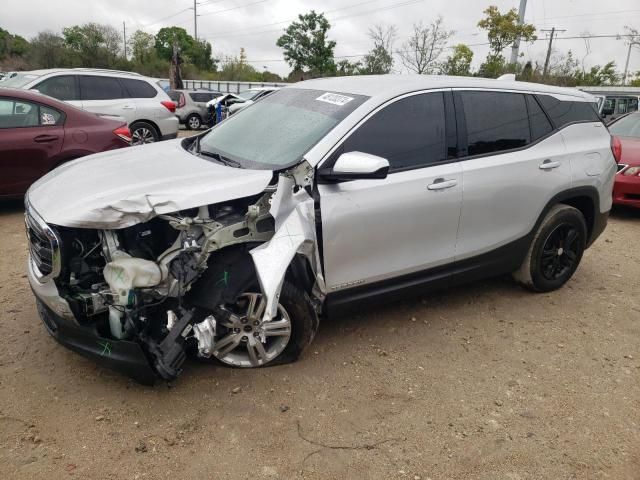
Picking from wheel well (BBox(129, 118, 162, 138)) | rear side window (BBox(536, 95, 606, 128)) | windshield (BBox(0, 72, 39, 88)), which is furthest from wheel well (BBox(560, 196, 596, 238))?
windshield (BBox(0, 72, 39, 88))

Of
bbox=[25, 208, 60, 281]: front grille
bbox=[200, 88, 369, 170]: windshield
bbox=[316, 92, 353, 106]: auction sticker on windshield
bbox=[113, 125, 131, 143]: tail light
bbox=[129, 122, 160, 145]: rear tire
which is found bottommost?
bbox=[25, 208, 60, 281]: front grille

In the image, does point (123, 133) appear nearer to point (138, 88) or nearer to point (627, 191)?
point (138, 88)

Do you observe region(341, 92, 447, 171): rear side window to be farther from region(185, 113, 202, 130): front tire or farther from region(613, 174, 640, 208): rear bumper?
region(185, 113, 202, 130): front tire

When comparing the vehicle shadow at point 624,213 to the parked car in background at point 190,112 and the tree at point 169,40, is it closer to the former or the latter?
the parked car in background at point 190,112

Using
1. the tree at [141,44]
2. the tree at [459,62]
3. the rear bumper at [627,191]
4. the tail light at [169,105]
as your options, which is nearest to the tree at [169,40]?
the tree at [141,44]

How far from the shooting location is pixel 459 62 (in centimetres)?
3497

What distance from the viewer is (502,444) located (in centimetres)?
271

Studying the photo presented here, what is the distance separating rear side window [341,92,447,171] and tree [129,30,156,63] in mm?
61989

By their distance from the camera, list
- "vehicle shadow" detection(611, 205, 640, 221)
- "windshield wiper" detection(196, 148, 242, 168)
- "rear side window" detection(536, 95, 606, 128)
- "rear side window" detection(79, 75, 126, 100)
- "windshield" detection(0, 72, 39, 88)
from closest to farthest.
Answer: "windshield wiper" detection(196, 148, 242, 168) → "rear side window" detection(536, 95, 606, 128) → "vehicle shadow" detection(611, 205, 640, 221) → "windshield" detection(0, 72, 39, 88) → "rear side window" detection(79, 75, 126, 100)

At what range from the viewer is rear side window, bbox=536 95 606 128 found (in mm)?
4215

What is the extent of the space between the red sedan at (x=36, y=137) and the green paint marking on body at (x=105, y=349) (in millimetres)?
4228

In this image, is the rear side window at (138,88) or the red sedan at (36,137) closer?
the red sedan at (36,137)

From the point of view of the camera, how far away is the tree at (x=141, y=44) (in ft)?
198

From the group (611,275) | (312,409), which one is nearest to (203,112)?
(611,275)
